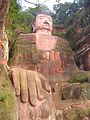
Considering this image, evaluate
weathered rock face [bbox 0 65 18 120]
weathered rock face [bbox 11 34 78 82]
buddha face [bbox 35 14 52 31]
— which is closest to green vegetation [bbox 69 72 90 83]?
weathered rock face [bbox 11 34 78 82]

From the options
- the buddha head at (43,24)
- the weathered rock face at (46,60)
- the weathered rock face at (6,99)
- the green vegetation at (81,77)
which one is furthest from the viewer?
the buddha head at (43,24)

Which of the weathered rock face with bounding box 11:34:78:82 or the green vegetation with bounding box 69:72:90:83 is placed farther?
the weathered rock face with bounding box 11:34:78:82

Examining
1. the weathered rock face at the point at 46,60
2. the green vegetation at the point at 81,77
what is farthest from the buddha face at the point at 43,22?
the green vegetation at the point at 81,77

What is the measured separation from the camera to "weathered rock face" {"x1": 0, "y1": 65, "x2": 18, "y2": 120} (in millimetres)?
3230

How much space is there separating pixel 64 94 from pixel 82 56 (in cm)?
439

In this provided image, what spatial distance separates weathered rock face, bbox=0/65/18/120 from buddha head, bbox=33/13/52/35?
7.83 m

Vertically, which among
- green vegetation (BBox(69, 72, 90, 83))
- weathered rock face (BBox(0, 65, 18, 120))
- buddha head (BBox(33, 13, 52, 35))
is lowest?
green vegetation (BBox(69, 72, 90, 83))

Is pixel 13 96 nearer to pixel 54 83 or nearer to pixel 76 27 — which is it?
pixel 54 83

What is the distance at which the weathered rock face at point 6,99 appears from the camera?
3.23m

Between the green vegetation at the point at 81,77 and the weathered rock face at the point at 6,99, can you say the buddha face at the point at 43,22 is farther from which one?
the weathered rock face at the point at 6,99

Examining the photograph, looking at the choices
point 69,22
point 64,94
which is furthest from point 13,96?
point 69,22

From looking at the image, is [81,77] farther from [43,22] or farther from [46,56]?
[43,22]

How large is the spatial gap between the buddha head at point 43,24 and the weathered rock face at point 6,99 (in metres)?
7.83

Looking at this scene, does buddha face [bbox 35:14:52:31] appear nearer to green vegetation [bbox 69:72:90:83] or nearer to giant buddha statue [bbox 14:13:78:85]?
giant buddha statue [bbox 14:13:78:85]
